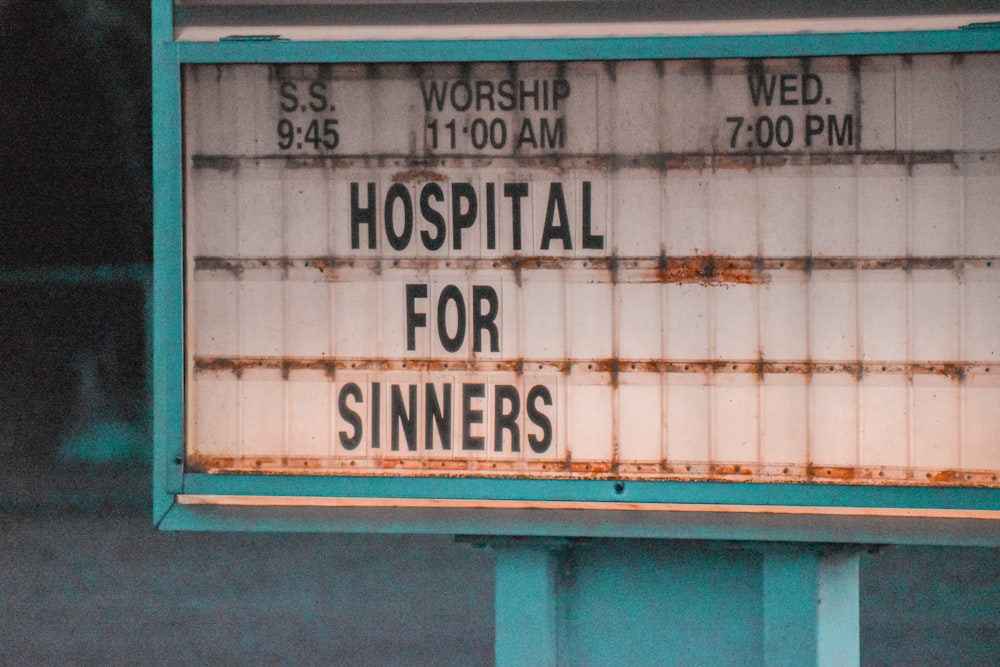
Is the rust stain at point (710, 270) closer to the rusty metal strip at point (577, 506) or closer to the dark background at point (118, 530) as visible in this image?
the rusty metal strip at point (577, 506)

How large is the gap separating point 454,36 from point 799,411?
1.46 meters

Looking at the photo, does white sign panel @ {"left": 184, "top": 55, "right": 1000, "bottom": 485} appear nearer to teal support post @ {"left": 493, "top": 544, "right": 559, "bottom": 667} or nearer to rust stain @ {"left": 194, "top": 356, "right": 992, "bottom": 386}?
rust stain @ {"left": 194, "top": 356, "right": 992, "bottom": 386}

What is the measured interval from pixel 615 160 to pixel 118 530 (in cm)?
772

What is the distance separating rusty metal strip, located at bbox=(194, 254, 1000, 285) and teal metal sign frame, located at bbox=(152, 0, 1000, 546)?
26cm

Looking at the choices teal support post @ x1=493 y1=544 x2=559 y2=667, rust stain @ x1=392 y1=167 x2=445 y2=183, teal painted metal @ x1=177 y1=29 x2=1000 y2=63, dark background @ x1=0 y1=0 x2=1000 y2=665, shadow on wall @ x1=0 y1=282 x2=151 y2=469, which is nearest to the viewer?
teal painted metal @ x1=177 y1=29 x2=1000 y2=63

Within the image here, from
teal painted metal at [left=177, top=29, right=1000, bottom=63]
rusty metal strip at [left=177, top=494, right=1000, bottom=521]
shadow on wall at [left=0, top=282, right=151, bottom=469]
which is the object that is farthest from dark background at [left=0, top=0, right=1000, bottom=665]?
teal painted metal at [left=177, top=29, right=1000, bottom=63]

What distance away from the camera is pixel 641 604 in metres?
3.78

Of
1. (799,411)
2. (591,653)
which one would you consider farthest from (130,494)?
(799,411)

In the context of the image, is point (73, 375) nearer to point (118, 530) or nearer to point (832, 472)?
point (118, 530)

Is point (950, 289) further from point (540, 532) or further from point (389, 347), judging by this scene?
point (389, 347)

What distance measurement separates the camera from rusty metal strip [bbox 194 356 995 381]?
341 centimetres

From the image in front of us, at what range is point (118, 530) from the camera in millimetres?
10055

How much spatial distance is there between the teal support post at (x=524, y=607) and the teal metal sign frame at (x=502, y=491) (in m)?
0.18

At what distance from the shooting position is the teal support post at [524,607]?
369 cm
